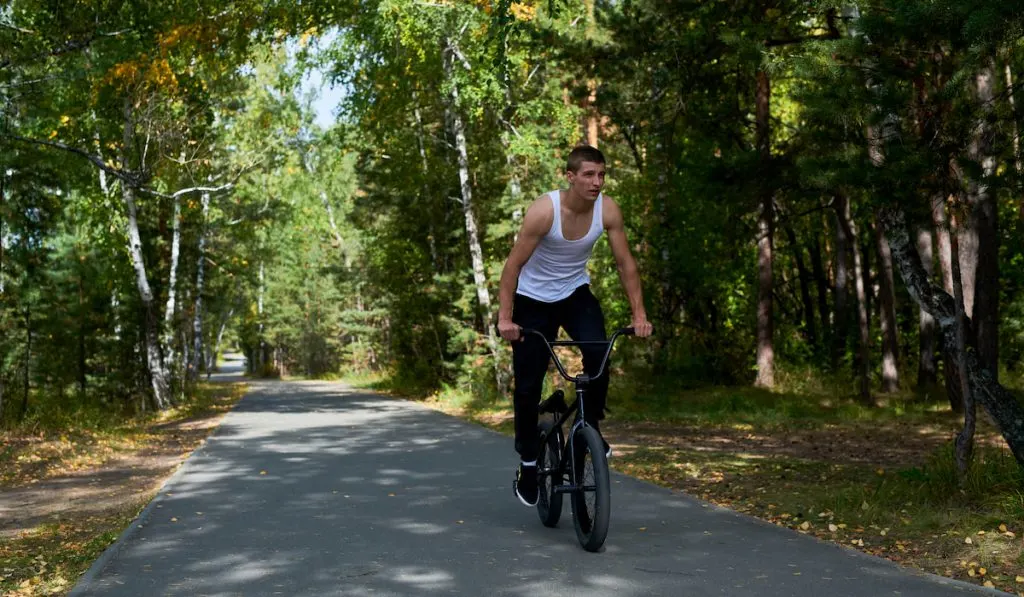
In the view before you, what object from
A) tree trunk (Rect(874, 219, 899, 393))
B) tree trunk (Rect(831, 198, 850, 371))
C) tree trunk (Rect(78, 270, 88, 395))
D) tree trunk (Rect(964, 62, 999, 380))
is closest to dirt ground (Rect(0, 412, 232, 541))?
tree trunk (Rect(964, 62, 999, 380))

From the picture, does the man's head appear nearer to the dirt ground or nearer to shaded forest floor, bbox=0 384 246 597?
shaded forest floor, bbox=0 384 246 597

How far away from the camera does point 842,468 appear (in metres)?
9.52

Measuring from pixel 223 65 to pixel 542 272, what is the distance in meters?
15.7

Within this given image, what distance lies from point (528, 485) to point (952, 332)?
314cm

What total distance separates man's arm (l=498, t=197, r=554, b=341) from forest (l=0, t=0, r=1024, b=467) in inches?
80.5

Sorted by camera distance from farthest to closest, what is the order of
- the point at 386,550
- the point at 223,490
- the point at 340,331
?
the point at 340,331 → the point at 223,490 → the point at 386,550

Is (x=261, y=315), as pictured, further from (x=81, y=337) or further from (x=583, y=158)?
(x=583, y=158)

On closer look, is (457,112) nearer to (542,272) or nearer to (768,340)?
(768,340)

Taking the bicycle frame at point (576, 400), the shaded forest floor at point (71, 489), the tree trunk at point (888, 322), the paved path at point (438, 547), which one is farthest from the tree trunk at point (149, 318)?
the bicycle frame at point (576, 400)

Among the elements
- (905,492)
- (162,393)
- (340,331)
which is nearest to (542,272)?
(905,492)

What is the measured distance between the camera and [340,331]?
59.4 meters

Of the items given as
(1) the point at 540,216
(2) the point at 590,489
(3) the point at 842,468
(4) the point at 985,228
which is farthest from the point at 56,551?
(4) the point at 985,228

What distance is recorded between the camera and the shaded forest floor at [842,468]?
19.8 ft

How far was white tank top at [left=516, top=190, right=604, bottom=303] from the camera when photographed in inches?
240
